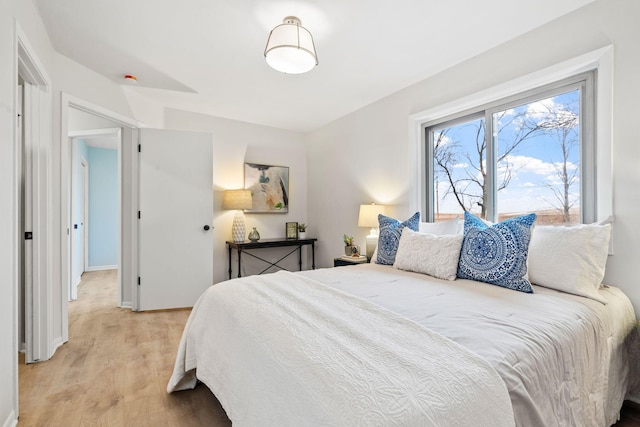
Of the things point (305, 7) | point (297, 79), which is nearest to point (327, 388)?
point (305, 7)

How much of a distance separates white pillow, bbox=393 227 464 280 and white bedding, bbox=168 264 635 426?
157mm

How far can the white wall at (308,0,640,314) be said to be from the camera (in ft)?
5.90

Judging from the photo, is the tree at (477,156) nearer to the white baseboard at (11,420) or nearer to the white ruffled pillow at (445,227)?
the white ruffled pillow at (445,227)

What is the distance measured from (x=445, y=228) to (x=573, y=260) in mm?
895

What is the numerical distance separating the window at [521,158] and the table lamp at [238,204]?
2249 mm

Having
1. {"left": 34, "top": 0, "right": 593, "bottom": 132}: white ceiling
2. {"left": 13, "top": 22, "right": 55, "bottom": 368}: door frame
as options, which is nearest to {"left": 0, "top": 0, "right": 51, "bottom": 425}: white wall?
{"left": 34, "top": 0, "right": 593, "bottom": 132}: white ceiling

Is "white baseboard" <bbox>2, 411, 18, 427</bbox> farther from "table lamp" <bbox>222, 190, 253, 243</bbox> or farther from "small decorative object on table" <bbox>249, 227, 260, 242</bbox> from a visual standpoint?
"small decorative object on table" <bbox>249, 227, 260, 242</bbox>

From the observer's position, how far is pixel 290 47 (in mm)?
1969

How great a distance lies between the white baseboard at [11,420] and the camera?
149 centimetres

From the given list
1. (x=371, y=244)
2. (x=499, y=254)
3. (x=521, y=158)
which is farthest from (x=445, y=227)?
(x=371, y=244)

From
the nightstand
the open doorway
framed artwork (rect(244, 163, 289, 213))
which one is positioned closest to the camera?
the nightstand

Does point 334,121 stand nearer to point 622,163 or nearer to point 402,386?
point 622,163

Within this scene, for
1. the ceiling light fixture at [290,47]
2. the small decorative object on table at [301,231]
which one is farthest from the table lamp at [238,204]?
the ceiling light fixture at [290,47]

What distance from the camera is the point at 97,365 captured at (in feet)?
7.30
